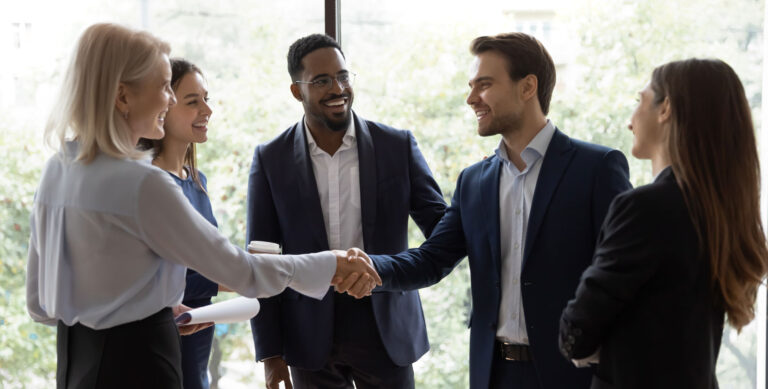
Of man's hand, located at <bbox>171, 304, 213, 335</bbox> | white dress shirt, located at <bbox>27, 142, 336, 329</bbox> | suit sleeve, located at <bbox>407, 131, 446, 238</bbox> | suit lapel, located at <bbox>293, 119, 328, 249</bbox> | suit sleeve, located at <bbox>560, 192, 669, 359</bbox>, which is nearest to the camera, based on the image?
suit sleeve, located at <bbox>560, 192, 669, 359</bbox>

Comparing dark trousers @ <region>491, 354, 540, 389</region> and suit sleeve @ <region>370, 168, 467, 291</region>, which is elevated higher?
→ suit sleeve @ <region>370, 168, 467, 291</region>

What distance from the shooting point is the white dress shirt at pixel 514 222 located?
2129 millimetres

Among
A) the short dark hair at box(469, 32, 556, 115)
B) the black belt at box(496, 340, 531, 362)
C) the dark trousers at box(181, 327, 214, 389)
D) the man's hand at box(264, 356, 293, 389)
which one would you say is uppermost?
the short dark hair at box(469, 32, 556, 115)

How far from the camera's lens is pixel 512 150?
229 cm

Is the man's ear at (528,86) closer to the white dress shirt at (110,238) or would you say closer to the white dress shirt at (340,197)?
the white dress shirt at (340,197)

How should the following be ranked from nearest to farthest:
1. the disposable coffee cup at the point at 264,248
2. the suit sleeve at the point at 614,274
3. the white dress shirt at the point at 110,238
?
the suit sleeve at the point at 614,274 < the white dress shirt at the point at 110,238 < the disposable coffee cup at the point at 264,248

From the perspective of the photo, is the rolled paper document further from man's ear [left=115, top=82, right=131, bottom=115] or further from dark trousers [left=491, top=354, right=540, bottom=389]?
dark trousers [left=491, top=354, right=540, bottom=389]

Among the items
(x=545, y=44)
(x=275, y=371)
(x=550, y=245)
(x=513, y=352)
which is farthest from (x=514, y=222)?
(x=545, y=44)

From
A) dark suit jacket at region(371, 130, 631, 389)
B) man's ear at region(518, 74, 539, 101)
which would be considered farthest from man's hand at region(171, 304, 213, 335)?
man's ear at region(518, 74, 539, 101)

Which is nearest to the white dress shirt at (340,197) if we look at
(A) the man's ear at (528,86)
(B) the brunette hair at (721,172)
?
(A) the man's ear at (528,86)

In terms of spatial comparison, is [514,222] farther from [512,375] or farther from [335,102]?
[335,102]

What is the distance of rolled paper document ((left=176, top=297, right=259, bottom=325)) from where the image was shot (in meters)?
2.06

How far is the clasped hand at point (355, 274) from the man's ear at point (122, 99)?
73 centimetres

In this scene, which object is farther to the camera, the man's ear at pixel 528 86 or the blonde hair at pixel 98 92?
the man's ear at pixel 528 86
